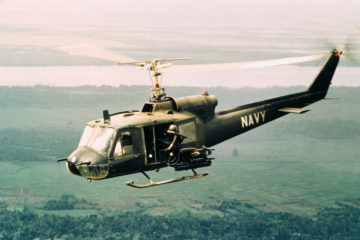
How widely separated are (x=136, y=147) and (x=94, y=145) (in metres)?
2.17

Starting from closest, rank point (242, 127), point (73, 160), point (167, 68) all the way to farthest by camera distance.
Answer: point (73, 160), point (167, 68), point (242, 127)

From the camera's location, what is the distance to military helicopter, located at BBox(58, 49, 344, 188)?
2794 centimetres

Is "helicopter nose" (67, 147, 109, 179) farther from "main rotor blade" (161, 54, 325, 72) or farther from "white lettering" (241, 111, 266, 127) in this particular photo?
"white lettering" (241, 111, 266, 127)

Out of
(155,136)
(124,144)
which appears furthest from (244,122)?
(124,144)

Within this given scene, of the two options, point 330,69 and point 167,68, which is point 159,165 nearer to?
point 167,68

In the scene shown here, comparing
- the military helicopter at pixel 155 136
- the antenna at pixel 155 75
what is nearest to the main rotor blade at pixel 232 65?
the antenna at pixel 155 75

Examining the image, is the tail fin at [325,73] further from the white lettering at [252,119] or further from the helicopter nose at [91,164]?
the helicopter nose at [91,164]

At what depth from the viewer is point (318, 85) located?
41.8m

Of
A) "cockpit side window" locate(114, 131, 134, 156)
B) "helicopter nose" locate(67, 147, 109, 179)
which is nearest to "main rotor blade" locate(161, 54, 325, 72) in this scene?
"cockpit side window" locate(114, 131, 134, 156)

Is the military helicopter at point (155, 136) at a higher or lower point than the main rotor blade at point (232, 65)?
lower

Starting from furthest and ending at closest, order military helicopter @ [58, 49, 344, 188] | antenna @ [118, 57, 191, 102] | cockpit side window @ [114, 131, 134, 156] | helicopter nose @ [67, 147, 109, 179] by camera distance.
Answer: antenna @ [118, 57, 191, 102]
cockpit side window @ [114, 131, 134, 156]
military helicopter @ [58, 49, 344, 188]
helicopter nose @ [67, 147, 109, 179]

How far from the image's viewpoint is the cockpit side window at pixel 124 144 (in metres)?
28.2

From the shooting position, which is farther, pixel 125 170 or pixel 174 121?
pixel 174 121

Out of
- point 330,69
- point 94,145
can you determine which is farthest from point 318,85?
point 94,145
